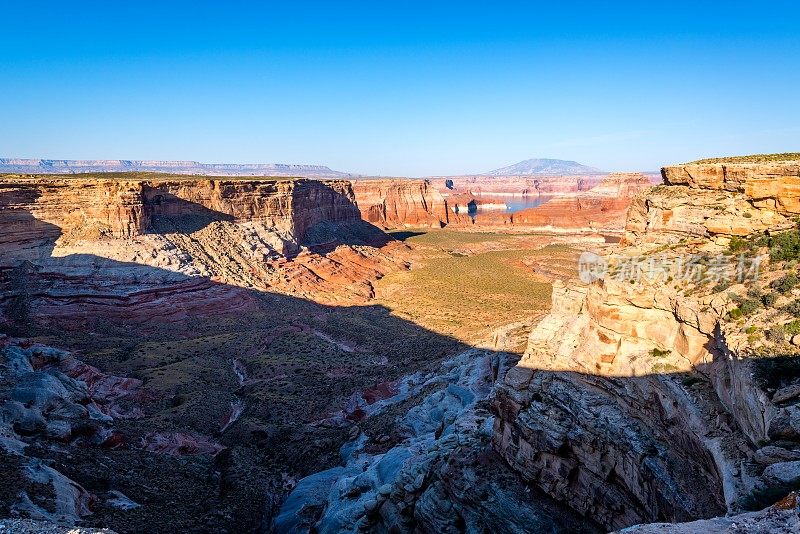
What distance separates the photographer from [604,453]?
36.7ft

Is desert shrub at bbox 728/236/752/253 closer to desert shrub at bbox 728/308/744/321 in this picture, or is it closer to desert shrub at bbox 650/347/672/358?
desert shrub at bbox 728/308/744/321

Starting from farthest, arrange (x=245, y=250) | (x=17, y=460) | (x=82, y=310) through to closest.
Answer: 1. (x=245, y=250)
2. (x=82, y=310)
3. (x=17, y=460)

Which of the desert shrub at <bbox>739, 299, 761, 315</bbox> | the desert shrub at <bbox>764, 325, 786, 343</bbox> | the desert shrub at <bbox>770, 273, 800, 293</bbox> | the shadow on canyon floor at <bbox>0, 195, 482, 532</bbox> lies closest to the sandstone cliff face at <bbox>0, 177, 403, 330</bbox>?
the shadow on canyon floor at <bbox>0, 195, 482, 532</bbox>

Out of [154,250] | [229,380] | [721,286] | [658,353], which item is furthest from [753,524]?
[154,250]

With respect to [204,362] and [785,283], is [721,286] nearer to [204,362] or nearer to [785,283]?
[785,283]

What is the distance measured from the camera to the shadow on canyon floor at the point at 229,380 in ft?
40.0

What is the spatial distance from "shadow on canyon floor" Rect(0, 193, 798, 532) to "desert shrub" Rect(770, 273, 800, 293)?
2.59 m

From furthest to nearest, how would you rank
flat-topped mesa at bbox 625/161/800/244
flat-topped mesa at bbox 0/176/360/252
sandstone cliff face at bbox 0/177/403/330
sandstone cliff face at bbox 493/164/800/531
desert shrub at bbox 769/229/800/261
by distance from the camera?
flat-topped mesa at bbox 0/176/360/252, sandstone cliff face at bbox 0/177/403/330, flat-topped mesa at bbox 625/161/800/244, desert shrub at bbox 769/229/800/261, sandstone cliff face at bbox 493/164/800/531

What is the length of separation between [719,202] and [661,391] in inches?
243

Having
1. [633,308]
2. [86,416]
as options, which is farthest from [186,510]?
[633,308]

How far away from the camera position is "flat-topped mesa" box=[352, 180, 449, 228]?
433 ft

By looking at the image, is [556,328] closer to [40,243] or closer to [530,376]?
[530,376]

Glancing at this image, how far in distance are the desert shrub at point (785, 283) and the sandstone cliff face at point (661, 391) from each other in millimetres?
777

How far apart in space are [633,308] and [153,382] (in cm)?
2728
